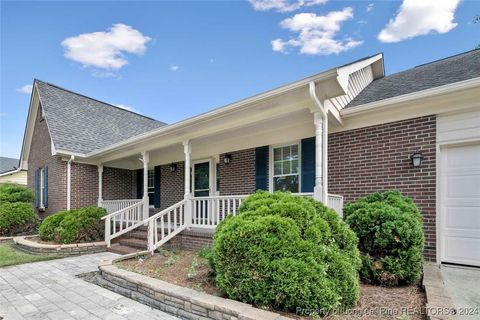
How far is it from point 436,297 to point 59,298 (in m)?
5.02

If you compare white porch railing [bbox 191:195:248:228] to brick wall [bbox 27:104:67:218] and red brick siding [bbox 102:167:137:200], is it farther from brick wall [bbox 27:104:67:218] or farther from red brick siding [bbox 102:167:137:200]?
brick wall [bbox 27:104:67:218]

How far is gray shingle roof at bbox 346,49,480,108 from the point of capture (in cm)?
571

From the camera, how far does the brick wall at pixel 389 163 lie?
504 cm

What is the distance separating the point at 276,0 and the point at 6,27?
31.3 feet

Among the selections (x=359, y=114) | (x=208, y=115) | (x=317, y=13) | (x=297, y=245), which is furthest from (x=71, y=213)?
(x=317, y=13)

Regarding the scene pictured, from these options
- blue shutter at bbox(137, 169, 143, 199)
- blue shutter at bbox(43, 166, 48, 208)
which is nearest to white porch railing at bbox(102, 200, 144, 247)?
blue shutter at bbox(137, 169, 143, 199)

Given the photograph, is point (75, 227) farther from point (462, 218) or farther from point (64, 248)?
point (462, 218)

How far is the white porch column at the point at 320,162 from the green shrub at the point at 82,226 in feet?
21.7

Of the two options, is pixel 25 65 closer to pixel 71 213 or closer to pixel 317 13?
pixel 71 213

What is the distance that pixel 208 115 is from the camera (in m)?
5.95

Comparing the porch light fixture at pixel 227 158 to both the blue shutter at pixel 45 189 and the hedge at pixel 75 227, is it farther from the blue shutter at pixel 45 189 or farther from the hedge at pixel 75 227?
the blue shutter at pixel 45 189

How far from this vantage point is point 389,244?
3980 millimetres

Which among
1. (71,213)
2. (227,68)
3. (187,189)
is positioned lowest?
(71,213)

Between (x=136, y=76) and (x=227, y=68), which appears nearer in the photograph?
(x=227, y=68)
